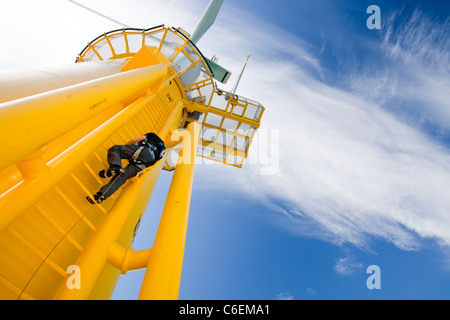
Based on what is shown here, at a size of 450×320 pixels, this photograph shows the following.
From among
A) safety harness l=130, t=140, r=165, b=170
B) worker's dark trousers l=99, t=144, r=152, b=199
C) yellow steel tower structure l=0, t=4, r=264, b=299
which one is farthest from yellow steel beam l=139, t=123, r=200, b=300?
A: worker's dark trousers l=99, t=144, r=152, b=199

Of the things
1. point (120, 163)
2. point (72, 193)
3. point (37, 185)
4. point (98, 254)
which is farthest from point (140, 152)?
point (37, 185)

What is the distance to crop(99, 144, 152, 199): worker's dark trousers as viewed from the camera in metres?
3.66

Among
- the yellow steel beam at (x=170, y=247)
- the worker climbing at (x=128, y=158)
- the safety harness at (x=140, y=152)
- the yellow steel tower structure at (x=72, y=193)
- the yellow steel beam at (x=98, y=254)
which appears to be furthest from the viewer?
the safety harness at (x=140, y=152)

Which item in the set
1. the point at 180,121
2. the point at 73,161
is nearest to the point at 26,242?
the point at 73,161

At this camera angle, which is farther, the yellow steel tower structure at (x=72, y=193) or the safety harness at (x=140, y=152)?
the safety harness at (x=140, y=152)

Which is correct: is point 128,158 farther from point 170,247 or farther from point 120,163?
point 170,247

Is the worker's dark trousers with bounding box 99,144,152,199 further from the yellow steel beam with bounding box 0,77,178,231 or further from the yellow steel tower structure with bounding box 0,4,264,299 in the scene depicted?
the yellow steel beam with bounding box 0,77,178,231

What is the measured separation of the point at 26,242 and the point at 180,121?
742cm

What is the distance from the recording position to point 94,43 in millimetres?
8336

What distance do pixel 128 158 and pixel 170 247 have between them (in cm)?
197

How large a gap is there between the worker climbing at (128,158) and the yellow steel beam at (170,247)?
2.11 ft

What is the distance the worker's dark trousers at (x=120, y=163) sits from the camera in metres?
3.66

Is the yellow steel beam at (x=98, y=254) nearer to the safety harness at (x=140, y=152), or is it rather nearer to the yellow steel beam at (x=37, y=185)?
the safety harness at (x=140, y=152)

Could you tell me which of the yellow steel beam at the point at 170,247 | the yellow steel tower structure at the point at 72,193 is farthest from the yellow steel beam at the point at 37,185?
the yellow steel beam at the point at 170,247
